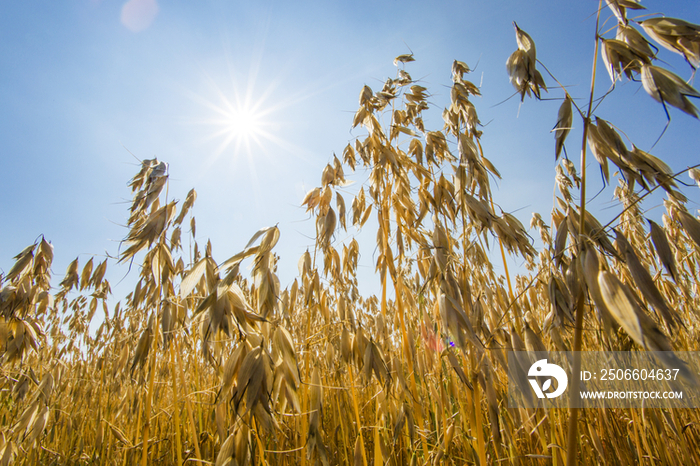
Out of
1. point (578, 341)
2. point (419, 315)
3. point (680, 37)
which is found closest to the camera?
point (578, 341)

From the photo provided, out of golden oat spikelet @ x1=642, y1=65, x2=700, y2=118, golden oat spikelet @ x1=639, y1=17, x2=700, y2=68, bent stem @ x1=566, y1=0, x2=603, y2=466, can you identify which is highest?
golden oat spikelet @ x1=639, y1=17, x2=700, y2=68

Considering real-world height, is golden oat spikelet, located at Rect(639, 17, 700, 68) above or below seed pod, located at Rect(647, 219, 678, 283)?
above

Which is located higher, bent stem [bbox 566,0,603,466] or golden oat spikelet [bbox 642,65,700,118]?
golden oat spikelet [bbox 642,65,700,118]

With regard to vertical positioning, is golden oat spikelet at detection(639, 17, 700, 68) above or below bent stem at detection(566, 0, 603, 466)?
above

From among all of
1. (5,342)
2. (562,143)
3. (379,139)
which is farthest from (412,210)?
(5,342)

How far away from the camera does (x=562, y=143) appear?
2.42ft

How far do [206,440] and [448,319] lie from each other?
157 cm

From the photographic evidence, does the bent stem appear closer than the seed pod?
Yes

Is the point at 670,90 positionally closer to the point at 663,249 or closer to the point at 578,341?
the point at 663,249

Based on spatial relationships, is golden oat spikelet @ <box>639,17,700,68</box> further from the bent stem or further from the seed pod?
the seed pod

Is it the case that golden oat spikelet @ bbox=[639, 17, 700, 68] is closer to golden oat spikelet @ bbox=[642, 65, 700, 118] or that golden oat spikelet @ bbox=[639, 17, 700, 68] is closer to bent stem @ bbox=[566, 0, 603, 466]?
golden oat spikelet @ bbox=[642, 65, 700, 118]

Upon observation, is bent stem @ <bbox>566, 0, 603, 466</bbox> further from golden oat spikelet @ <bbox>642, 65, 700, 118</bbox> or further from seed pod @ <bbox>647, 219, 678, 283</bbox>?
seed pod @ <bbox>647, 219, 678, 283</bbox>

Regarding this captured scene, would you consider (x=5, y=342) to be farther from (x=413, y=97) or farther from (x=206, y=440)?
(x=413, y=97)

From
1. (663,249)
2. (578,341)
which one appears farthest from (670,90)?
(578,341)
